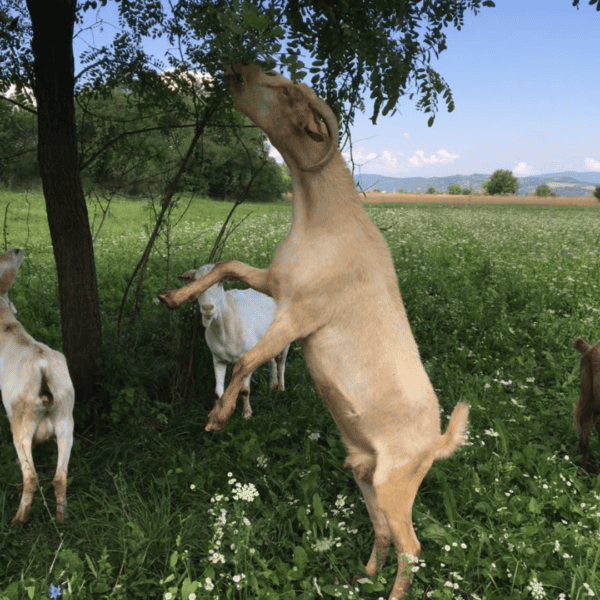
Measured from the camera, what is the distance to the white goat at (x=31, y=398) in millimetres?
2898

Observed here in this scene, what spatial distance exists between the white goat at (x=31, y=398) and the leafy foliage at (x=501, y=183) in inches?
4487

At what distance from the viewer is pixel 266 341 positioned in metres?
1.95

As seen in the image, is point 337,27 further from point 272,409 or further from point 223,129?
point 272,409

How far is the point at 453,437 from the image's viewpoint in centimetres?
235

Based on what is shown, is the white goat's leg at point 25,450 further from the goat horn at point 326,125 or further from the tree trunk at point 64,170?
the goat horn at point 326,125

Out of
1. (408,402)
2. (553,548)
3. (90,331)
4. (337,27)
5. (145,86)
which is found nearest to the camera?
(408,402)

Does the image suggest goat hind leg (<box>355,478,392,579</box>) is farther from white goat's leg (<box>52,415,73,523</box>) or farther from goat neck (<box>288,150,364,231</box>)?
white goat's leg (<box>52,415,73,523</box>)

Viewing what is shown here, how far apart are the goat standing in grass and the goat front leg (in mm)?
2560

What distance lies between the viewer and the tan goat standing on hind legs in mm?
1925

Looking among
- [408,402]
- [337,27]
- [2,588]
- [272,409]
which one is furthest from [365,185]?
[2,588]

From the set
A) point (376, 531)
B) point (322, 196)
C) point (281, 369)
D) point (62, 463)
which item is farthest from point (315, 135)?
point (281, 369)

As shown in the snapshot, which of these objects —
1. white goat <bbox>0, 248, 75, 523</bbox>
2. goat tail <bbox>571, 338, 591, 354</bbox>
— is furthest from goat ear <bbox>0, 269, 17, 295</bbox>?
goat tail <bbox>571, 338, 591, 354</bbox>

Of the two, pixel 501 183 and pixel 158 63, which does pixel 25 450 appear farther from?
pixel 501 183

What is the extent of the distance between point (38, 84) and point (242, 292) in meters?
2.14
